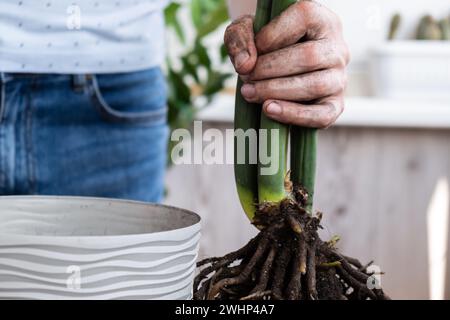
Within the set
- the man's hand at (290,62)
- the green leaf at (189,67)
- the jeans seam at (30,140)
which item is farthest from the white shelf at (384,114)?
the man's hand at (290,62)

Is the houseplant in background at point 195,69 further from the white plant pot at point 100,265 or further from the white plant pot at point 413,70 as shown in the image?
the white plant pot at point 100,265

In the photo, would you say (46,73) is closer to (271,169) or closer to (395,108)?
(271,169)

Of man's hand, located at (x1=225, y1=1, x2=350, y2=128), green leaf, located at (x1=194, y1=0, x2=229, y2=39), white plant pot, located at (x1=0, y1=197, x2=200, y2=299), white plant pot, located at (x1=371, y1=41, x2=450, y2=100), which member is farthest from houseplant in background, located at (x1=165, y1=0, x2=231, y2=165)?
white plant pot, located at (x1=0, y1=197, x2=200, y2=299)

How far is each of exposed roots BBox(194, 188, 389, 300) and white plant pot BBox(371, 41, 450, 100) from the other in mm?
1876

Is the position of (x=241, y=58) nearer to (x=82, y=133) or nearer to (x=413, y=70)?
(x=82, y=133)

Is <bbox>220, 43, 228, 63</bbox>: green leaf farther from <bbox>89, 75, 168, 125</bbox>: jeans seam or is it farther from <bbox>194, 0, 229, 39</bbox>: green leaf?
<bbox>89, 75, 168, 125</bbox>: jeans seam

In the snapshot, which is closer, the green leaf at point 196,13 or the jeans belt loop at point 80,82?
the jeans belt loop at point 80,82

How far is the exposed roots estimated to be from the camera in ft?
1.73

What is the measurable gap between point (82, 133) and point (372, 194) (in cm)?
158

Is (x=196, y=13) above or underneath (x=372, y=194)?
above

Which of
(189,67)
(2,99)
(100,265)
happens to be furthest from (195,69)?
(100,265)

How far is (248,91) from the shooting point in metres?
0.58

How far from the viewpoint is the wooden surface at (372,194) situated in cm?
233

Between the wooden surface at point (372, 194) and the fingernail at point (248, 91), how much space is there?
1.74 meters
